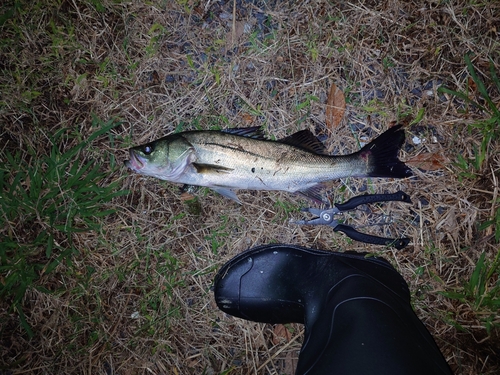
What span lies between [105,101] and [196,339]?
244 centimetres

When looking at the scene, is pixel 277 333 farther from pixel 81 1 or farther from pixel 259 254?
pixel 81 1

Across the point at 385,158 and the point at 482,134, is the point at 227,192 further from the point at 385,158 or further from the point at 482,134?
the point at 482,134

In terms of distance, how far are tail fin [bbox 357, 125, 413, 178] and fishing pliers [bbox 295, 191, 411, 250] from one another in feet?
0.68

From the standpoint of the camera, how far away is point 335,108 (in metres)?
3.40

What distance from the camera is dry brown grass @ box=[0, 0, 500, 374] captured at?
330 cm

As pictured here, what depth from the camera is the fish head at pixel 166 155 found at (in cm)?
301

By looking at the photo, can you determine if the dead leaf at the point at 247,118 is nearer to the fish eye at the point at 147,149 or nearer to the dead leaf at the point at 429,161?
the fish eye at the point at 147,149

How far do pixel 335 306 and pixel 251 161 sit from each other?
4.25 feet

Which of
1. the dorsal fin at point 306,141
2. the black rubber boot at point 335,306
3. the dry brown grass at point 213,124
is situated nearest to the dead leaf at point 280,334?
the dry brown grass at point 213,124

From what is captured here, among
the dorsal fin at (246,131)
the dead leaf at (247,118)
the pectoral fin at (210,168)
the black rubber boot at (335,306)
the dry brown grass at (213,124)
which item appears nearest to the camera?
the black rubber boot at (335,306)

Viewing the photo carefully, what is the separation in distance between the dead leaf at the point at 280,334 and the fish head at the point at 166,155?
1691 mm

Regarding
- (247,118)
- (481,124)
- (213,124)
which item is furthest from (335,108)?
(481,124)

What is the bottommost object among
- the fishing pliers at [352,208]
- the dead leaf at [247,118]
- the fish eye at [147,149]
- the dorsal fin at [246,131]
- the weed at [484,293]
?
the weed at [484,293]

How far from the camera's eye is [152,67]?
354 cm
